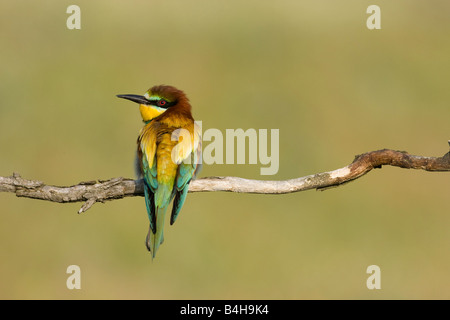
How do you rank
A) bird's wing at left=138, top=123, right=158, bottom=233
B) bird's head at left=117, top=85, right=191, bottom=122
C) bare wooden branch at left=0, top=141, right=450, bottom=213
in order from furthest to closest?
bird's head at left=117, top=85, right=191, bottom=122, bird's wing at left=138, top=123, right=158, bottom=233, bare wooden branch at left=0, top=141, right=450, bottom=213

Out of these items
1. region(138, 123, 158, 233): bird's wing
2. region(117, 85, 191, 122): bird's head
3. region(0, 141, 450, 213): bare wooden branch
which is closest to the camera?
region(0, 141, 450, 213): bare wooden branch

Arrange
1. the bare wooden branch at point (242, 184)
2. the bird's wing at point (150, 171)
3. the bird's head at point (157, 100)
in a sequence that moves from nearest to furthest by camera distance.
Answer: the bare wooden branch at point (242, 184) → the bird's wing at point (150, 171) → the bird's head at point (157, 100)

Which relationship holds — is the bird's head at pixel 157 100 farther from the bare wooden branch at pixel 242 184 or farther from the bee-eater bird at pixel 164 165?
the bare wooden branch at pixel 242 184

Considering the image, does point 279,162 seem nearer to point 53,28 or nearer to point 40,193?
point 53,28

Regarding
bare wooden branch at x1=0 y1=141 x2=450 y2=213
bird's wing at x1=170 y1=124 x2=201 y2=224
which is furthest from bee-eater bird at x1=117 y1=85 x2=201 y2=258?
bare wooden branch at x1=0 y1=141 x2=450 y2=213

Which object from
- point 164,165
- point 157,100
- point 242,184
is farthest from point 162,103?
point 242,184

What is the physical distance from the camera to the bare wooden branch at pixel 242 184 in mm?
2920

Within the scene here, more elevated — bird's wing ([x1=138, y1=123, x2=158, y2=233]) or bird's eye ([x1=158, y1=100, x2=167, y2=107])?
bird's eye ([x1=158, y1=100, x2=167, y2=107])

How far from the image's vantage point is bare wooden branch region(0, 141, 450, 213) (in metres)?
2.92

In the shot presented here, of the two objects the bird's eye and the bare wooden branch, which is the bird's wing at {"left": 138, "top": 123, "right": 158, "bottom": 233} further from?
the bird's eye

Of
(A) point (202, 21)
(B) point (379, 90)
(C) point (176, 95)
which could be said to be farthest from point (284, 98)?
(C) point (176, 95)

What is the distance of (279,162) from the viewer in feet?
28.8

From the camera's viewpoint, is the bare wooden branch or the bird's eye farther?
the bird's eye

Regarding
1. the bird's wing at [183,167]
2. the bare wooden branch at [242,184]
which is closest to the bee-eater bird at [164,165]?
the bird's wing at [183,167]
